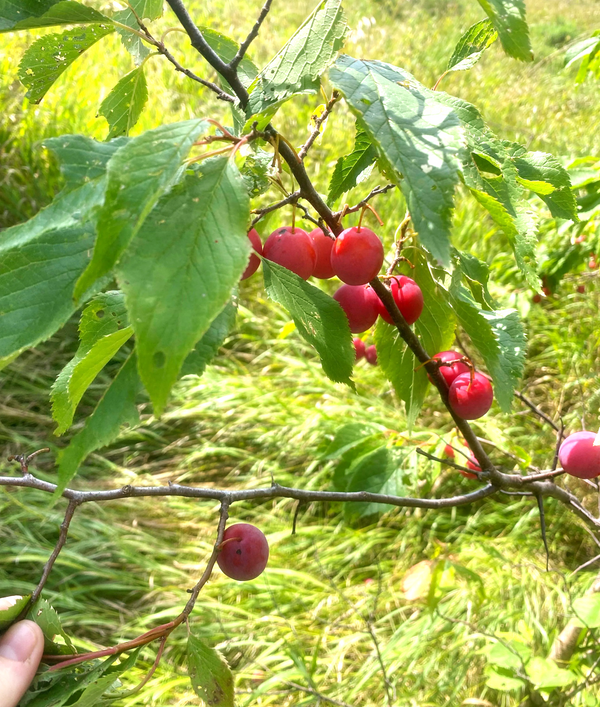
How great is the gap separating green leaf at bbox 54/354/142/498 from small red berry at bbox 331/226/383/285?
0.20 m

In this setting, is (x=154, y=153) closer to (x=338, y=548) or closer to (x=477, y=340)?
(x=477, y=340)

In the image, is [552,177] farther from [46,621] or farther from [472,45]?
[46,621]

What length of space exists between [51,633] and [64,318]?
1.03ft

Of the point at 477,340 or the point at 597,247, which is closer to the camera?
the point at 477,340

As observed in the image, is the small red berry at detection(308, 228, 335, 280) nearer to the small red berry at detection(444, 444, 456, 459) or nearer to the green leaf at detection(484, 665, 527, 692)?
the small red berry at detection(444, 444, 456, 459)

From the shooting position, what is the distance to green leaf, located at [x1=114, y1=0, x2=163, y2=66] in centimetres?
51

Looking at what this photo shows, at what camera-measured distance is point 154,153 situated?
302 mm

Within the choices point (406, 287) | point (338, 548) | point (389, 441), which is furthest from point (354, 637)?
point (406, 287)

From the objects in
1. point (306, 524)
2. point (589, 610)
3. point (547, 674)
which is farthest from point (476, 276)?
point (306, 524)

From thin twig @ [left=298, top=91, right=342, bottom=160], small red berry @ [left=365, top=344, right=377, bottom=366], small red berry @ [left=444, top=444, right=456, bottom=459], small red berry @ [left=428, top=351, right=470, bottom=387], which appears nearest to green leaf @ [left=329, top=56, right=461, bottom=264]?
thin twig @ [left=298, top=91, right=342, bottom=160]

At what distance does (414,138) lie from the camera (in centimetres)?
33

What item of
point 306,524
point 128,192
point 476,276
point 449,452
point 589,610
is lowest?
point 306,524

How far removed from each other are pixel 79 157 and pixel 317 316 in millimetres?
216

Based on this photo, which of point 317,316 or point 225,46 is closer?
point 317,316
